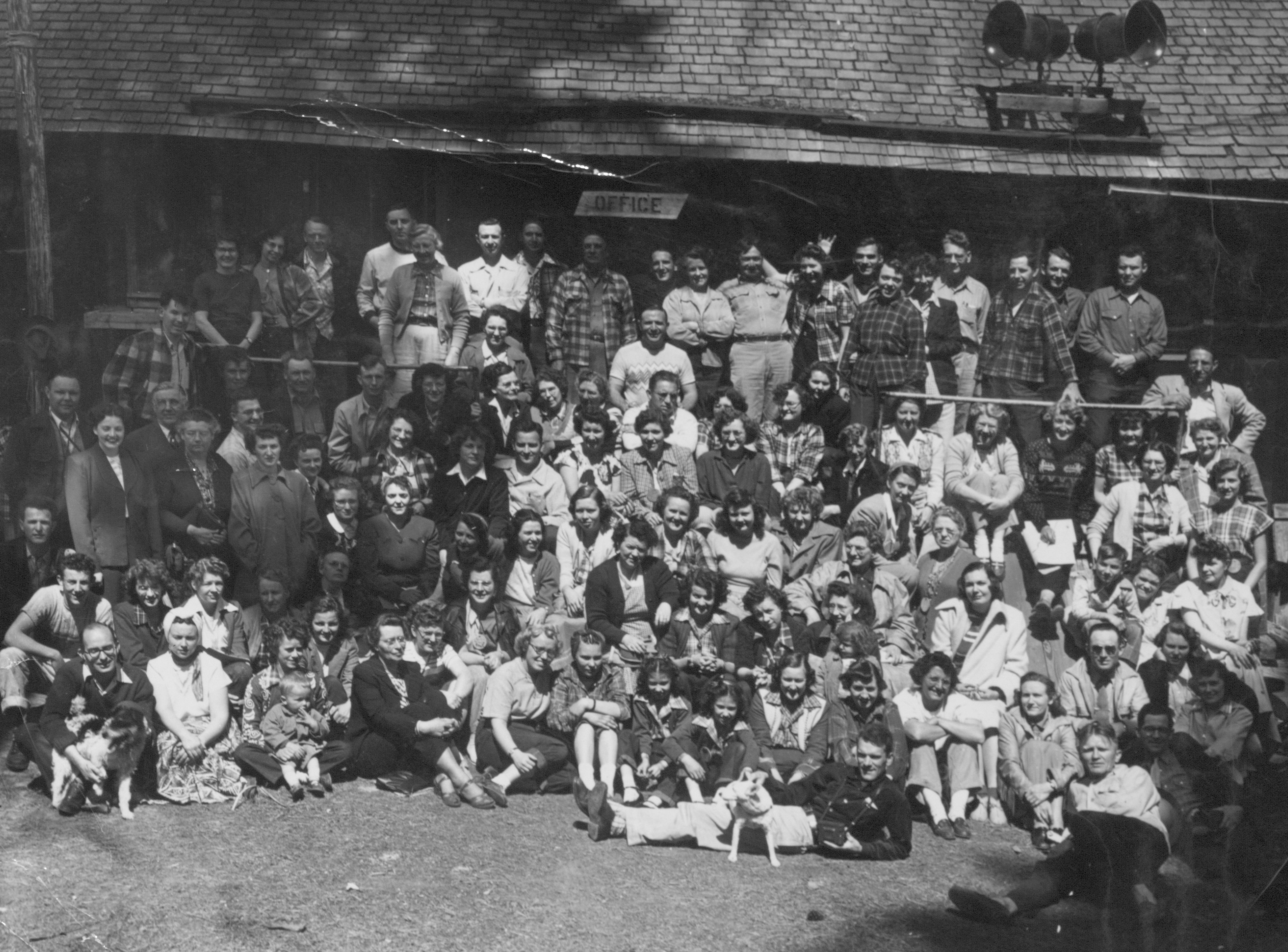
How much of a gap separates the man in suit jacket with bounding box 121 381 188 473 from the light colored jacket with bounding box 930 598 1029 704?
13.5 feet

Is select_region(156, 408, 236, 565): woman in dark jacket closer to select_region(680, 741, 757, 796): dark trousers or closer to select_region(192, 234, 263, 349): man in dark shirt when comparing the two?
select_region(192, 234, 263, 349): man in dark shirt

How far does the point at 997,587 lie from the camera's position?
7.32 meters

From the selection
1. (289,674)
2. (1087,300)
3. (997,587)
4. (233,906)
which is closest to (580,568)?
(289,674)

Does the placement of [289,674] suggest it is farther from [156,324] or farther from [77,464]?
[156,324]

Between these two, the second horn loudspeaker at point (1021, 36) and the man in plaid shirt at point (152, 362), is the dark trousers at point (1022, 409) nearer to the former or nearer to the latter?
the second horn loudspeaker at point (1021, 36)

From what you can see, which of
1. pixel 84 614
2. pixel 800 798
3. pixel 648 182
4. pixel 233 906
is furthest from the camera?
pixel 648 182

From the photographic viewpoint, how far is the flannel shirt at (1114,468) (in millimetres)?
7977

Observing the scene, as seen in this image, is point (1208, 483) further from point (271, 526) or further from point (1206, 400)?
point (271, 526)

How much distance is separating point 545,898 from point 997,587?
10.8 feet

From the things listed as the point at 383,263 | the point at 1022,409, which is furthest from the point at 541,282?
the point at 1022,409

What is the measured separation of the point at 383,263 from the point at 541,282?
1021mm

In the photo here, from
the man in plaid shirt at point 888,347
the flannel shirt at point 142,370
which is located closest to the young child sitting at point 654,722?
the man in plaid shirt at point 888,347

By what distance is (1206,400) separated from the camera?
27.4ft

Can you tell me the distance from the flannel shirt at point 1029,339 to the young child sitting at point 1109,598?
53.7 inches
